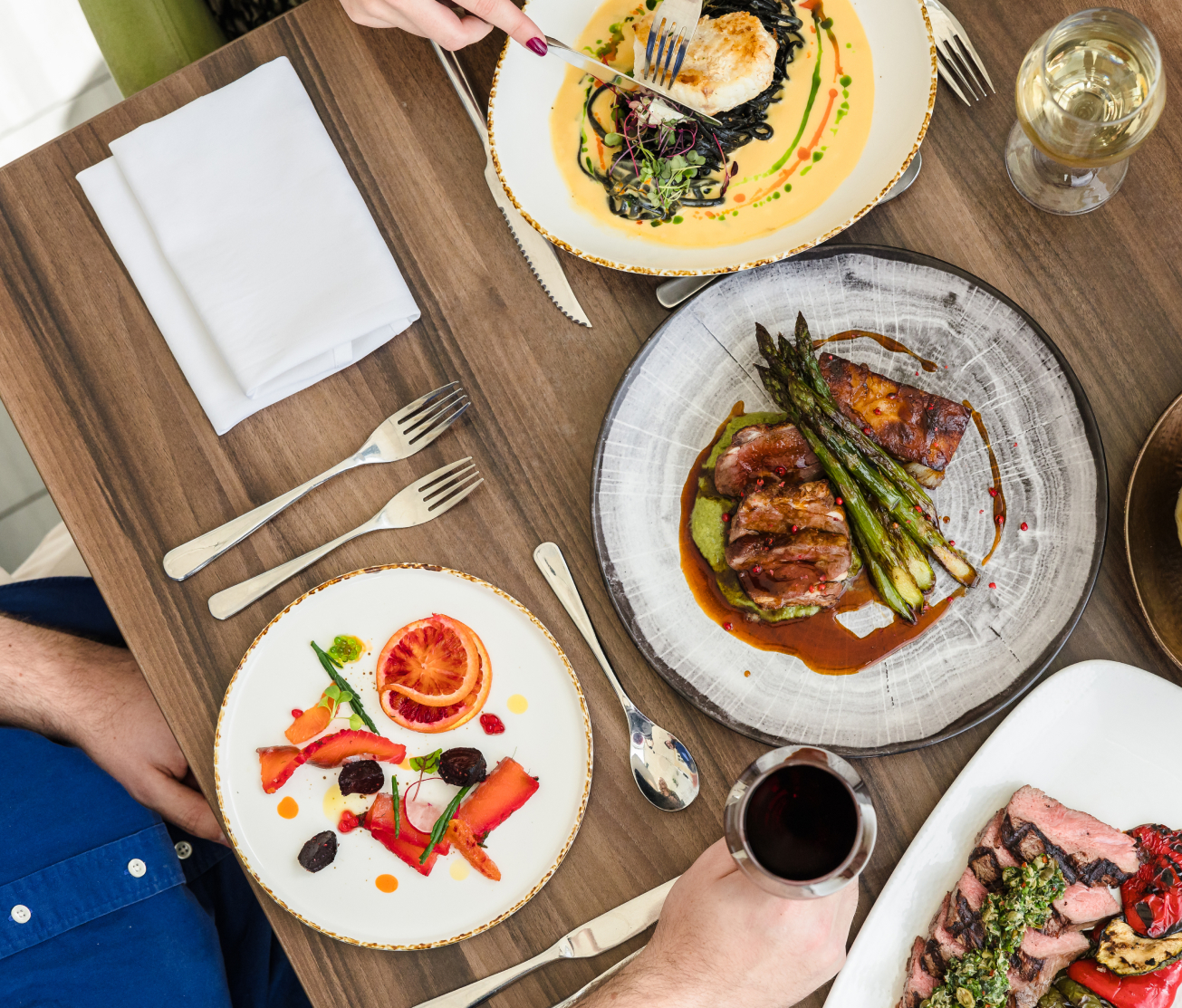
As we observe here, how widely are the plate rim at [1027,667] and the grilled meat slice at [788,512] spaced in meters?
0.35

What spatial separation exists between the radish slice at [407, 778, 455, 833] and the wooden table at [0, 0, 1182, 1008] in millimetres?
335

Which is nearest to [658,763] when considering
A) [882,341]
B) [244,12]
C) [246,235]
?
[882,341]

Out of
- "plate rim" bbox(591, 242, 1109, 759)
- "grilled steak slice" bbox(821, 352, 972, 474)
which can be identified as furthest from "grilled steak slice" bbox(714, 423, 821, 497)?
"plate rim" bbox(591, 242, 1109, 759)

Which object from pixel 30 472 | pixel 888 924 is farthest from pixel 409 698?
pixel 30 472

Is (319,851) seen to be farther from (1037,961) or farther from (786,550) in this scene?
(1037,961)

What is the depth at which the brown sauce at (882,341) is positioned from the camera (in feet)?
7.05

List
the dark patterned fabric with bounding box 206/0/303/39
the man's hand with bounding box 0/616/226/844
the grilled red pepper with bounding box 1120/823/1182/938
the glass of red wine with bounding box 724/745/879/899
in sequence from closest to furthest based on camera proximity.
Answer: the glass of red wine with bounding box 724/745/879/899, the grilled red pepper with bounding box 1120/823/1182/938, the man's hand with bounding box 0/616/226/844, the dark patterned fabric with bounding box 206/0/303/39

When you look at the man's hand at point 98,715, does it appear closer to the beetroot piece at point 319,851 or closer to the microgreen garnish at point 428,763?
the beetroot piece at point 319,851

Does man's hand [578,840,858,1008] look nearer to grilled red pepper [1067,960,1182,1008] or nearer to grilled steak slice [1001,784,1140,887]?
grilled steak slice [1001,784,1140,887]

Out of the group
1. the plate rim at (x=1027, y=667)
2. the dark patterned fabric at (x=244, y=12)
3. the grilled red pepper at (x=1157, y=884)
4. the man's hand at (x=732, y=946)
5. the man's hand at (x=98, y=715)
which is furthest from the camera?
the dark patterned fabric at (x=244, y=12)

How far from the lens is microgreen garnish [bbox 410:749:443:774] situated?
2090 mm

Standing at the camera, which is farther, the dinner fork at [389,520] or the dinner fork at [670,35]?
the dinner fork at [389,520]

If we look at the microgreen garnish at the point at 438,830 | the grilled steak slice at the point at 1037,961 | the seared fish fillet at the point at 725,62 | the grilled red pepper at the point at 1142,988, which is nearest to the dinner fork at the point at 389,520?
the microgreen garnish at the point at 438,830

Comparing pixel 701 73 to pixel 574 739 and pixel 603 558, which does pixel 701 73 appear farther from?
pixel 574 739
